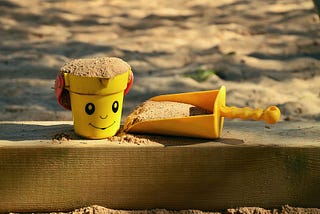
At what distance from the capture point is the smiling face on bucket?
204 cm

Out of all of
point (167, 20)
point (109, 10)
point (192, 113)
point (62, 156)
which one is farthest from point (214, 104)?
point (109, 10)

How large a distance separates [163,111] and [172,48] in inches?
92.3

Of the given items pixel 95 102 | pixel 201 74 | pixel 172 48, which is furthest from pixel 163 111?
pixel 172 48

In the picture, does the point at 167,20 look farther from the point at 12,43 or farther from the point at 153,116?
the point at 153,116

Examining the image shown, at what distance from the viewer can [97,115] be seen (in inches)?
80.7

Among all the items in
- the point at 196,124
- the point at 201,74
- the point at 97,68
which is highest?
the point at 97,68

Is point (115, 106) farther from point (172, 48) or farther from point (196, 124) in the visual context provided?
point (172, 48)

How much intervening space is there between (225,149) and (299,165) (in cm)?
24

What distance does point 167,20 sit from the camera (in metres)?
5.07

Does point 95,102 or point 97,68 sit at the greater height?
point 97,68

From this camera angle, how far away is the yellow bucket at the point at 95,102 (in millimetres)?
2010

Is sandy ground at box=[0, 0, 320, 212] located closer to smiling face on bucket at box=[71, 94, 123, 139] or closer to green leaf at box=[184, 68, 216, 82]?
green leaf at box=[184, 68, 216, 82]

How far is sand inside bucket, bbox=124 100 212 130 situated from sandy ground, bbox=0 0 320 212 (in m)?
1.17

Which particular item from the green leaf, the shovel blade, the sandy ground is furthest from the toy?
the green leaf
